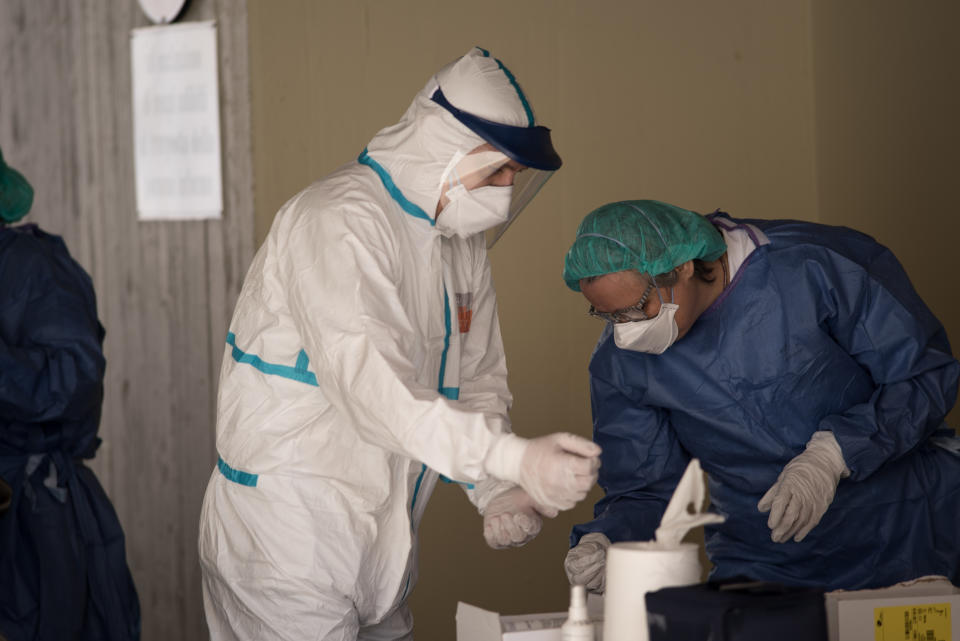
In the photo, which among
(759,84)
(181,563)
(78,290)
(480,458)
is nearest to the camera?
(480,458)

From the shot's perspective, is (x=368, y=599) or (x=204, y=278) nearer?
(x=368, y=599)

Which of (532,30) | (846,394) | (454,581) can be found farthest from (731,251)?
(454,581)

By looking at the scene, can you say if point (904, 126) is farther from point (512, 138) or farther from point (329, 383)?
point (329, 383)

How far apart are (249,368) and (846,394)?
3.50 ft

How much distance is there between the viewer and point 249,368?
1716 millimetres

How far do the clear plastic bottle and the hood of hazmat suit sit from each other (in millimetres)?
450

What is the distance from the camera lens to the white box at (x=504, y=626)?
1.33 metres

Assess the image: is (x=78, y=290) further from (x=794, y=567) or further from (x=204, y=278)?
(x=794, y=567)

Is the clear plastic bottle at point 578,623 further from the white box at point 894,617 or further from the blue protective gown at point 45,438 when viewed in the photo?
the blue protective gown at point 45,438

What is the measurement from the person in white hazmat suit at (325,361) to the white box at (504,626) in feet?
0.67

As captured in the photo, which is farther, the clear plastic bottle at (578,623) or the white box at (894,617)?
the white box at (894,617)

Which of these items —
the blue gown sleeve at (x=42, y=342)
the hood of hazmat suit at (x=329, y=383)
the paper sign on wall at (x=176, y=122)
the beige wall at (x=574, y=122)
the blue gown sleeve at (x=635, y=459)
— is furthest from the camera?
the paper sign on wall at (x=176, y=122)

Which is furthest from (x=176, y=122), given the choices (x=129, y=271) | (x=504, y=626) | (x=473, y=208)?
(x=504, y=626)

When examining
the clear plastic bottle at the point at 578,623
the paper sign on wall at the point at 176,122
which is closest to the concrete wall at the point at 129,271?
the paper sign on wall at the point at 176,122
